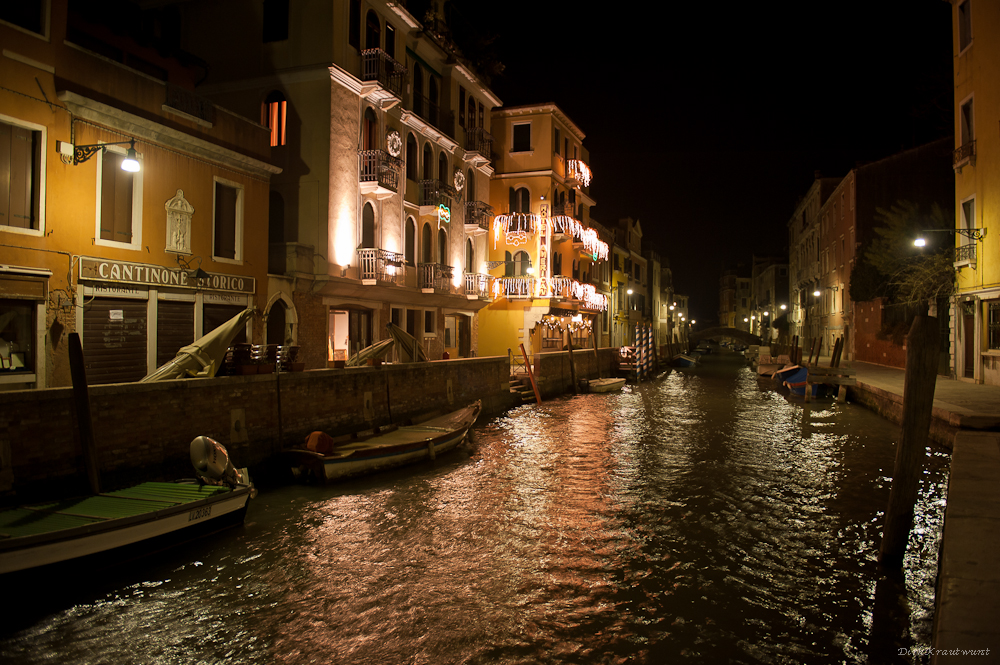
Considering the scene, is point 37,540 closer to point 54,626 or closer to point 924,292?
point 54,626

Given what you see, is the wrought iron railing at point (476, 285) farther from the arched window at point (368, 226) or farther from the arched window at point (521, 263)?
the arched window at point (368, 226)

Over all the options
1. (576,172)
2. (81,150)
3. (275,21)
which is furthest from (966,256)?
(81,150)

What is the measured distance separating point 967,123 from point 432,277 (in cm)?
1723

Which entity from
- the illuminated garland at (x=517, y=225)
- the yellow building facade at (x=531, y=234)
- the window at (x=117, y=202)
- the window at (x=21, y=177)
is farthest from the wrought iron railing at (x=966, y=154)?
the window at (x=21, y=177)

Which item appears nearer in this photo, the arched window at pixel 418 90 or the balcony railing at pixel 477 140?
the arched window at pixel 418 90

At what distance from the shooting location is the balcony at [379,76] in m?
19.0

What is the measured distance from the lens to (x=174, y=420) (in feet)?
33.2

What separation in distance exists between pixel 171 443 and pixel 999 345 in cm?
2053

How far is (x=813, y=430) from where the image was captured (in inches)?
707

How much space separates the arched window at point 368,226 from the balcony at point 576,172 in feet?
50.7

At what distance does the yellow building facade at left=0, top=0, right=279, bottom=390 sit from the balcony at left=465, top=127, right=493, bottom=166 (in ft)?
38.2

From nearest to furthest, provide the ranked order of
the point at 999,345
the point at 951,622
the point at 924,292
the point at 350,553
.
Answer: the point at 951,622 → the point at 350,553 → the point at 999,345 → the point at 924,292

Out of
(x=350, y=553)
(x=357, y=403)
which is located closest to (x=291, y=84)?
(x=357, y=403)

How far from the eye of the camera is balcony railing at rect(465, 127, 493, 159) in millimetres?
26328
